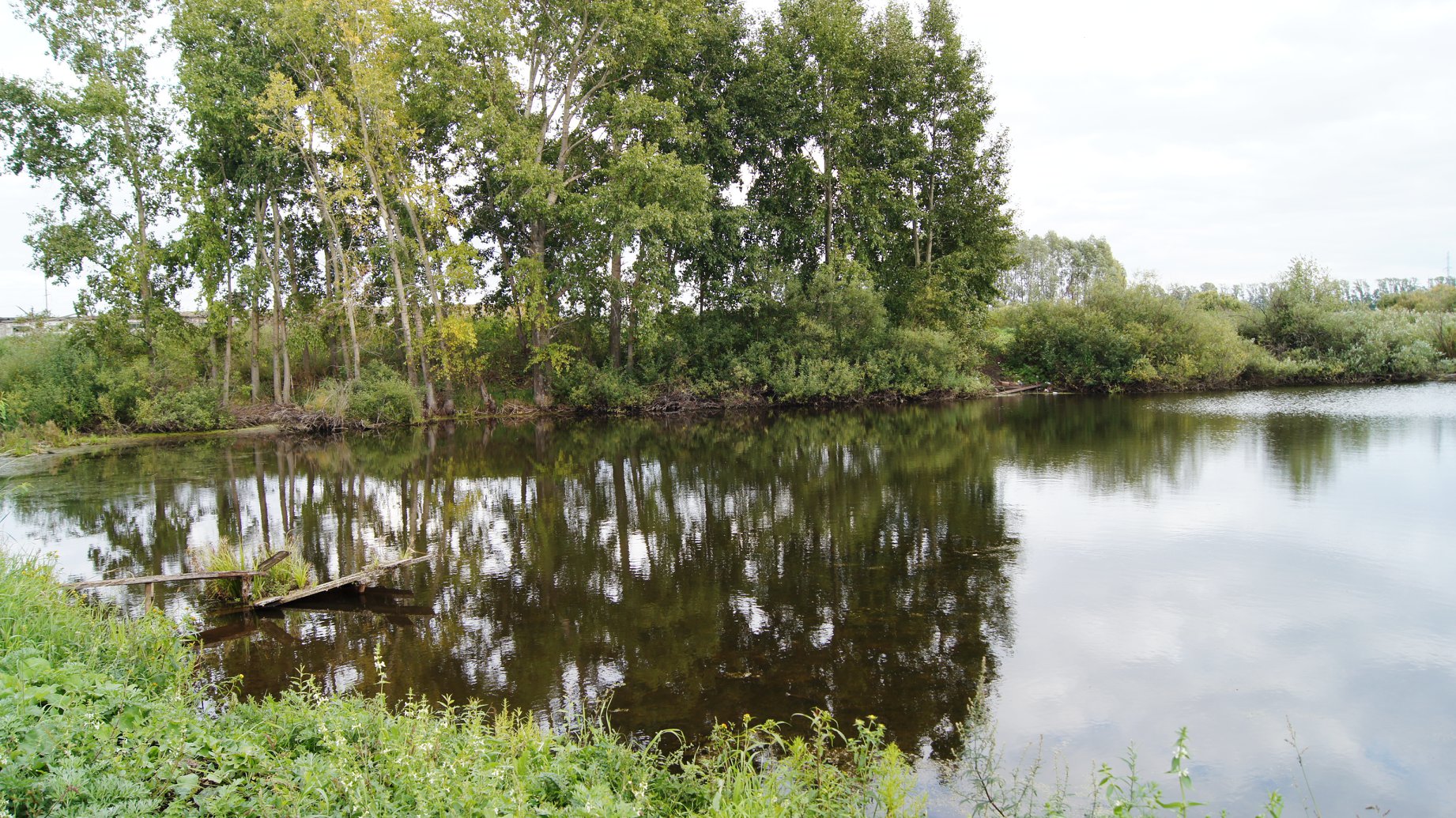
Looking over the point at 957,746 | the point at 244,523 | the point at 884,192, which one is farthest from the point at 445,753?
the point at 884,192

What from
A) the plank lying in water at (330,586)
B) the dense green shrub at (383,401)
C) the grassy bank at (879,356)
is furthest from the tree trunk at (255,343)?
the plank lying in water at (330,586)

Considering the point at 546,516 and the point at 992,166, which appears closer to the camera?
the point at 546,516

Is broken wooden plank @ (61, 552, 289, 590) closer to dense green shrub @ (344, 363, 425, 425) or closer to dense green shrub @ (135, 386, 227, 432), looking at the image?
dense green shrub @ (344, 363, 425, 425)

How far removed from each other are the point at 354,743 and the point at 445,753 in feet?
2.03

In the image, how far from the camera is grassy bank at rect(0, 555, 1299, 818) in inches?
145

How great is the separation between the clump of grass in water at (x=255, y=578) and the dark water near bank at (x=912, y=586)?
0.45 m

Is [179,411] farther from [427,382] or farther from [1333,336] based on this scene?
[1333,336]

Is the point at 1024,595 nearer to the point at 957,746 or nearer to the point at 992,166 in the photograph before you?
the point at 957,746

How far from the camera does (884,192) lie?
1230 inches

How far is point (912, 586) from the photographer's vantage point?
9.16 m

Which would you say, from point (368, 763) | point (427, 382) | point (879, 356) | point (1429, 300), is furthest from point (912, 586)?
point (1429, 300)

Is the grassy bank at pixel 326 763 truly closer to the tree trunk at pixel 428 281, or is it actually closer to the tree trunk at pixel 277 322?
the tree trunk at pixel 428 281

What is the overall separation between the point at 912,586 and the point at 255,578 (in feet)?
25.0

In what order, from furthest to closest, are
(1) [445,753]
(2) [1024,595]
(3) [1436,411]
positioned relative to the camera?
(3) [1436,411] → (2) [1024,595] → (1) [445,753]
